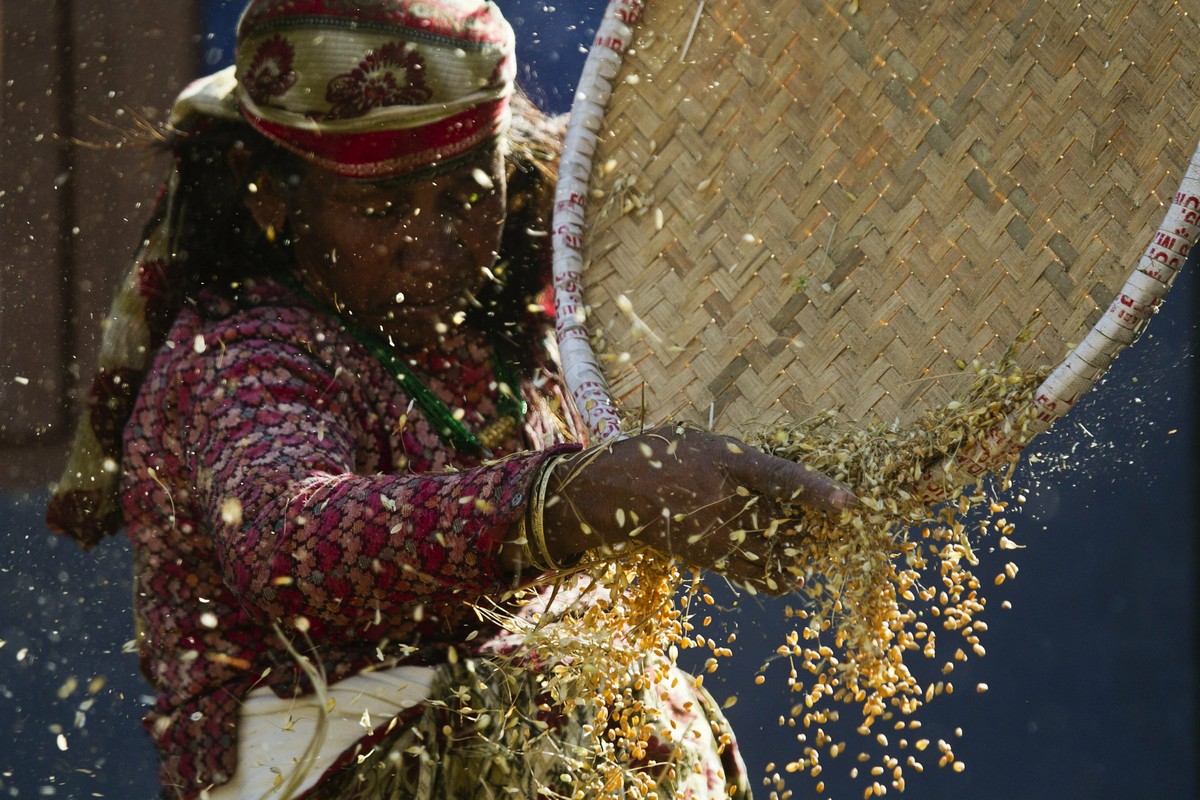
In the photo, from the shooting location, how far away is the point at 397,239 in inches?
69.2

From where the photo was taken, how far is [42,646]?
307 cm

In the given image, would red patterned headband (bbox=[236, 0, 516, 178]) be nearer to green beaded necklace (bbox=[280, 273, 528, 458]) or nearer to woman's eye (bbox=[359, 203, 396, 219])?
woman's eye (bbox=[359, 203, 396, 219])

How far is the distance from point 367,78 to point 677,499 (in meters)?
0.69

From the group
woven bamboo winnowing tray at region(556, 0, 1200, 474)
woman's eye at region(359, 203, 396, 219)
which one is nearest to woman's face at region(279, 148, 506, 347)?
woman's eye at region(359, 203, 396, 219)

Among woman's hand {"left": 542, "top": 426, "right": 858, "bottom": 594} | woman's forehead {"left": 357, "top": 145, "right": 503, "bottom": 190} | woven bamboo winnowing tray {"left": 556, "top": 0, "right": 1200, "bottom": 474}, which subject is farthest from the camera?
woman's forehead {"left": 357, "top": 145, "right": 503, "bottom": 190}

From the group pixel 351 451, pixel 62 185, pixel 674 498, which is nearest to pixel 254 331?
pixel 351 451

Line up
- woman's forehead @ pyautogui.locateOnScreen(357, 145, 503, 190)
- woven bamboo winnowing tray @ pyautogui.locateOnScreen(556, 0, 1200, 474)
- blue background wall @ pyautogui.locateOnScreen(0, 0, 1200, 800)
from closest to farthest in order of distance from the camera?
woven bamboo winnowing tray @ pyautogui.locateOnScreen(556, 0, 1200, 474) → woman's forehead @ pyautogui.locateOnScreen(357, 145, 503, 190) → blue background wall @ pyautogui.locateOnScreen(0, 0, 1200, 800)

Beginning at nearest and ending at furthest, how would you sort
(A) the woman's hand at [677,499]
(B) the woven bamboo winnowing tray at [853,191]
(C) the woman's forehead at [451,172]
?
(A) the woman's hand at [677,499] → (B) the woven bamboo winnowing tray at [853,191] → (C) the woman's forehead at [451,172]

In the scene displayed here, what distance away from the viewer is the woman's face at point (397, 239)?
5.74ft

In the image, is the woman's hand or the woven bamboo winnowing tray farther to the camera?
the woven bamboo winnowing tray

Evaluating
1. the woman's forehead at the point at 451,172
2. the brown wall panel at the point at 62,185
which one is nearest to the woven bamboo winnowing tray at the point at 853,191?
the woman's forehead at the point at 451,172

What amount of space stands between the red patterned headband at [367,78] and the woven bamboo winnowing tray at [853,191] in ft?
0.91

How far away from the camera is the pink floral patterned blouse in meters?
1.37

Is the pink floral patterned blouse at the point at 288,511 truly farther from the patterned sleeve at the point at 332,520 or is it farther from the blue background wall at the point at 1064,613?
the blue background wall at the point at 1064,613
